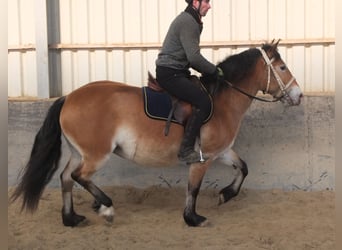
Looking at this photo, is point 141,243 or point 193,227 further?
point 193,227

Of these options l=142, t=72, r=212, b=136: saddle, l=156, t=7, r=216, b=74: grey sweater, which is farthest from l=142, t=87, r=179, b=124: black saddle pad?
l=156, t=7, r=216, b=74: grey sweater

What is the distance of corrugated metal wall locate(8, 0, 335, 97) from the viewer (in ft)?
22.9

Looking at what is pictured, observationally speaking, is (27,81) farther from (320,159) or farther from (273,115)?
(320,159)

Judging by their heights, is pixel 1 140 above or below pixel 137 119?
above

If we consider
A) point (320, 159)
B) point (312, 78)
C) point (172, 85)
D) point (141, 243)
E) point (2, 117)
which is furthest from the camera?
point (312, 78)

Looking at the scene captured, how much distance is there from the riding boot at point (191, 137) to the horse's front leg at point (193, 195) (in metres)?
0.20

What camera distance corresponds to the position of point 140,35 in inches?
277

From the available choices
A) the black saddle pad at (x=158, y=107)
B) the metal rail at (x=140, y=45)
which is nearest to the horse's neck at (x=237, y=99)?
the black saddle pad at (x=158, y=107)

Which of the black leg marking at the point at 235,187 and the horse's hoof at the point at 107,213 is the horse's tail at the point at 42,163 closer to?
the horse's hoof at the point at 107,213

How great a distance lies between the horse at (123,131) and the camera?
5242 mm

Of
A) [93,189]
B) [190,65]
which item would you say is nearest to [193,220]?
[93,189]

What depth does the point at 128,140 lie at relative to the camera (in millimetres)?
5301

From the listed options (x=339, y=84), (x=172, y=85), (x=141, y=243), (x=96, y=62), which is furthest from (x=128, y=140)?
(x=339, y=84)

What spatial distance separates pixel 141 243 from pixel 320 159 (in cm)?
276
